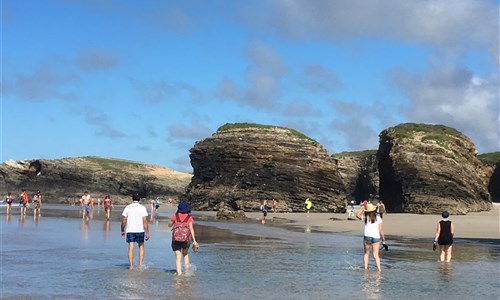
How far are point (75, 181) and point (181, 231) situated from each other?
101 meters

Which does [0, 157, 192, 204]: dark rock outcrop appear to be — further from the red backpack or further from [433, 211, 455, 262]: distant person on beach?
the red backpack

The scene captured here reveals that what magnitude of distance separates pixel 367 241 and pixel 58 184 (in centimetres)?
10086

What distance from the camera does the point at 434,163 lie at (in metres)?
51.2

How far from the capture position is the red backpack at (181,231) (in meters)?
13.3

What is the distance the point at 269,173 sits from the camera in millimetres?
61281

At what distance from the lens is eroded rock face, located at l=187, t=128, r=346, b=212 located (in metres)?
60.3

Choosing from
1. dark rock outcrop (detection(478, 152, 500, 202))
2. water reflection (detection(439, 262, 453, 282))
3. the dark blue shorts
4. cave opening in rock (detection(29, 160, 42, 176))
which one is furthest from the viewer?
cave opening in rock (detection(29, 160, 42, 176))

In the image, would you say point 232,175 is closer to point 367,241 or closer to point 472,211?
point 472,211

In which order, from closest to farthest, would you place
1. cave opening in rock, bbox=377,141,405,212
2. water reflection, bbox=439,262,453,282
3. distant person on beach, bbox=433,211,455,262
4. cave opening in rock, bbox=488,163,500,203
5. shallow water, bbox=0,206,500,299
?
shallow water, bbox=0,206,500,299 → water reflection, bbox=439,262,453,282 → distant person on beach, bbox=433,211,455,262 → cave opening in rock, bbox=377,141,405,212 → cave opening in rock, bbox=488,163,500,203

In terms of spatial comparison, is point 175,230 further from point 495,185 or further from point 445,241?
point 495,185

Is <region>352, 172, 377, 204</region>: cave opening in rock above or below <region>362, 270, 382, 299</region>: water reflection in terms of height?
above

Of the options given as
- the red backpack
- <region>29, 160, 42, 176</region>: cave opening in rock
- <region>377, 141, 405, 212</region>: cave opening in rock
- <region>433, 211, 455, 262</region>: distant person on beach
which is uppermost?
<region>29, 160, 42, 176</region>: cave opening in rock

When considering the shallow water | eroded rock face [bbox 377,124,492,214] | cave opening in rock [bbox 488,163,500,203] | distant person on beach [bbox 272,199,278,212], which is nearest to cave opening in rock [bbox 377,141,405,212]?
eroded rock face [bbox 377,124,492,214]

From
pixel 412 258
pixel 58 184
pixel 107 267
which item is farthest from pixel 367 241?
pixel 58 184
